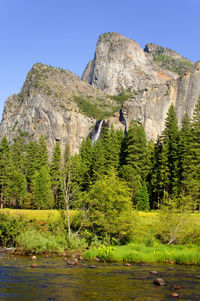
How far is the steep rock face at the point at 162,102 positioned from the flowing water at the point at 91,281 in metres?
118

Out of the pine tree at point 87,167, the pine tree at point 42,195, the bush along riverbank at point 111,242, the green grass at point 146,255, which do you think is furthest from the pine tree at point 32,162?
the green grass at point 146,255

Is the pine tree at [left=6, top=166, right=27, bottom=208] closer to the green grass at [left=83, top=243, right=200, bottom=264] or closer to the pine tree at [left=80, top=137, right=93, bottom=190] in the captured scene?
the pine tree at [left=80, top=137, right=93, bottom=190]

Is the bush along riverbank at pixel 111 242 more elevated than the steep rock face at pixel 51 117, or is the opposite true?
the steep rock face at pixel 51 117

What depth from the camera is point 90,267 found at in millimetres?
19531

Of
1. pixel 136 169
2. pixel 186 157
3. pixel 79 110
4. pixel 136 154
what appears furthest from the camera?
pixel 79 110

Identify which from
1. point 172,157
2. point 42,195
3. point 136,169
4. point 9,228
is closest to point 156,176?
point 136,169

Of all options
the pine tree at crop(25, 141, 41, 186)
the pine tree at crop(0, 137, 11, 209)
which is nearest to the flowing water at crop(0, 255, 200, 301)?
the pine tree at crop(0, 137, 11, 209)

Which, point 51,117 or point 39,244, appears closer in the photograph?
point 39,244

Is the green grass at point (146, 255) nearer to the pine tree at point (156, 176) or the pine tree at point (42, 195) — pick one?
the pine tree at point (156, 176)

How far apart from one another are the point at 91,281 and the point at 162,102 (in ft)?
431

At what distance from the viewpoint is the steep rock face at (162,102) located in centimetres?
13750

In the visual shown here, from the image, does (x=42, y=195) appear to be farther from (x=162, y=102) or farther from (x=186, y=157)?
(x=162, y=102)

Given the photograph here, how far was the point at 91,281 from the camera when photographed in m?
15.6

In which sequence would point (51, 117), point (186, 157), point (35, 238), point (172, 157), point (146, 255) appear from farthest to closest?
1. point (51, 117)
2. point (172, 157)
3. point (186, 157)
4. point (35, 238)
5. point (146, 255)
